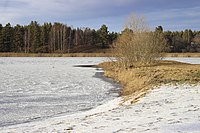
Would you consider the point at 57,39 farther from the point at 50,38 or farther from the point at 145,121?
the point at 145,121

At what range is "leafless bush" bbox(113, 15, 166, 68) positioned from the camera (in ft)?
123

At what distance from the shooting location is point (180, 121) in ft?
29.3

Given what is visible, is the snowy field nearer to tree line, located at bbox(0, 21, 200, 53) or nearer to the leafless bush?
the leafless bush

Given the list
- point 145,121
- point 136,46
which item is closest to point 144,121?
point 145,121

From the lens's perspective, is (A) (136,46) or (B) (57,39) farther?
(B) (57,39)

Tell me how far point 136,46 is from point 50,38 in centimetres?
6757

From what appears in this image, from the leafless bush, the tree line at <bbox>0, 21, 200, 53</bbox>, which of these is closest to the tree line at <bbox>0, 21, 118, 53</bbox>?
the tree line at <bbox>0, 21, 200, 53</bbox>

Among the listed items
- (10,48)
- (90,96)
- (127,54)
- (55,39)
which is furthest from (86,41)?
(90,96)

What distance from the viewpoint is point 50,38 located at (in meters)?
103

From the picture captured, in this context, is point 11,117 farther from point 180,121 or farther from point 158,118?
point 180,121

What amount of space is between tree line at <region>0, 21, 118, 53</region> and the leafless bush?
4496cm

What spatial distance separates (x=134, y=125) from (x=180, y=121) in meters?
1.29

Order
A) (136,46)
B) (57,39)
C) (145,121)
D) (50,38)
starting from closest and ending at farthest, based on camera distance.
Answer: (145,121) < (136,46) < (50,38) < (57,39)

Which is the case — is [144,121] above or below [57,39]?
below
